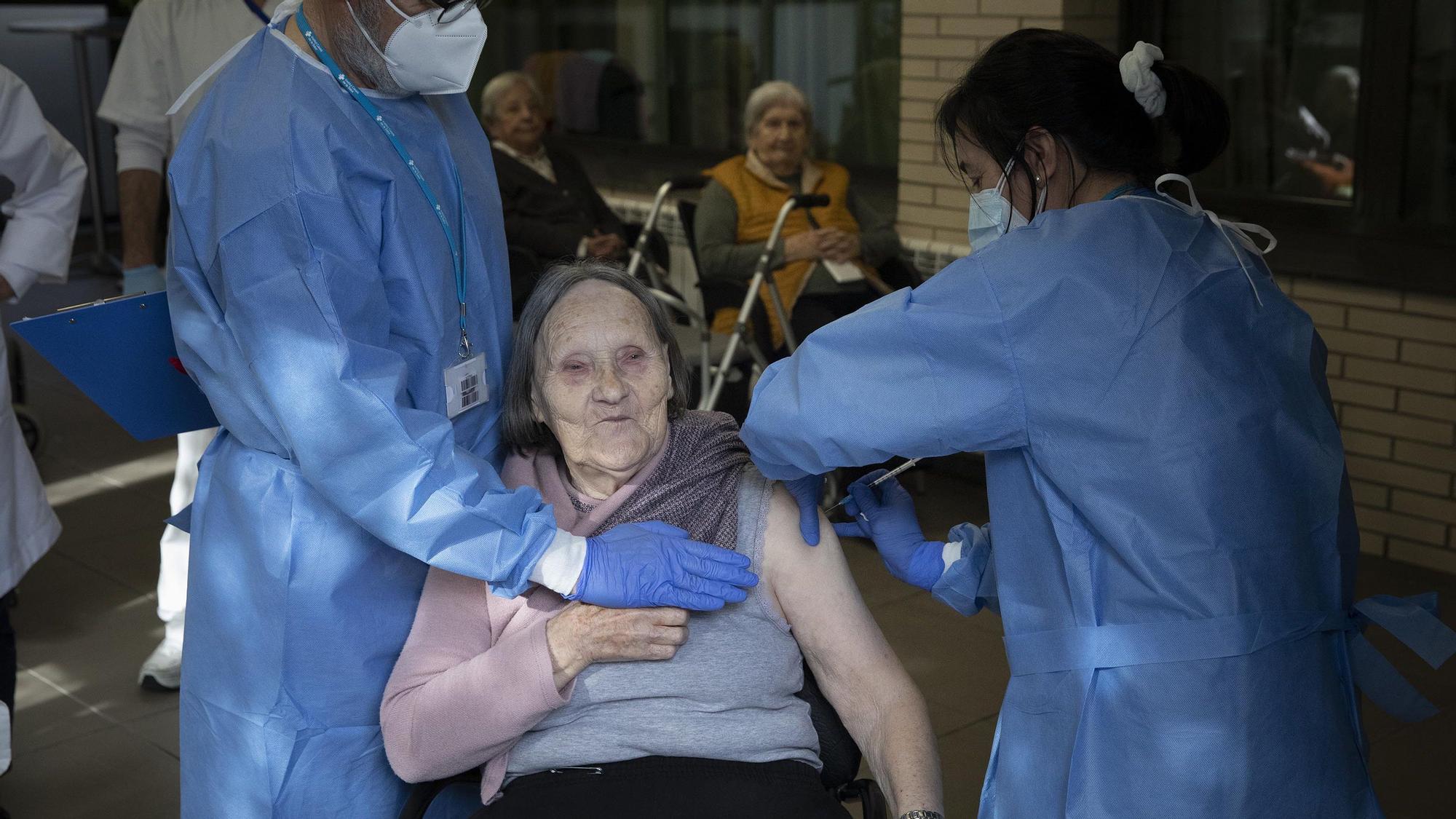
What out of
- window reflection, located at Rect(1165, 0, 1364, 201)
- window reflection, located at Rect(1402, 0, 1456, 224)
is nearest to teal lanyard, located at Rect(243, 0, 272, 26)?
window reflection, located at Rect(1165, 0, 1364, 201)

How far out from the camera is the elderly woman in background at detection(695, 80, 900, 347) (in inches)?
194

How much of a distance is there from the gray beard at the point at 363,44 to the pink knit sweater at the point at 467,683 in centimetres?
67

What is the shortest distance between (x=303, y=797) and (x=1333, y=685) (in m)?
1.30

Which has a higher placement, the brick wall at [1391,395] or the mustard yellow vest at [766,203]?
the mustard yellow vest at [766,203]

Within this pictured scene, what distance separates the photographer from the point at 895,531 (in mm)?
1961

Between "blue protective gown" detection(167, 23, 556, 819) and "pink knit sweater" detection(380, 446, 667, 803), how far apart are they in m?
0.05

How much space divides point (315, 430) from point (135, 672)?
7.53 feet

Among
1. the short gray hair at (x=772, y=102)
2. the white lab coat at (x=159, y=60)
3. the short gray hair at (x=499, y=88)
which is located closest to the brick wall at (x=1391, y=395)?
the short gray hair at (x=772, y=102)

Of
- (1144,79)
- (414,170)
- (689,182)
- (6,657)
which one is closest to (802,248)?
(689,182)

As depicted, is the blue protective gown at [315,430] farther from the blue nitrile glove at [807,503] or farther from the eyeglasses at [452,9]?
the blue nitrile glove at [807,503]

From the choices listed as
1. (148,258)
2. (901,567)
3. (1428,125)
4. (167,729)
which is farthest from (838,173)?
(901,567)

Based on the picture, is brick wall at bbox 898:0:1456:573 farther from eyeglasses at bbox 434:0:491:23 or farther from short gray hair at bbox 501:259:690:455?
eyeglasses at bbox 434:0:491:23

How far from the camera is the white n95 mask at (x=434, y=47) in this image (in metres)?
1.82

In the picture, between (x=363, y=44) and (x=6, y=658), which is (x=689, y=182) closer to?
(x=6, y=658)
